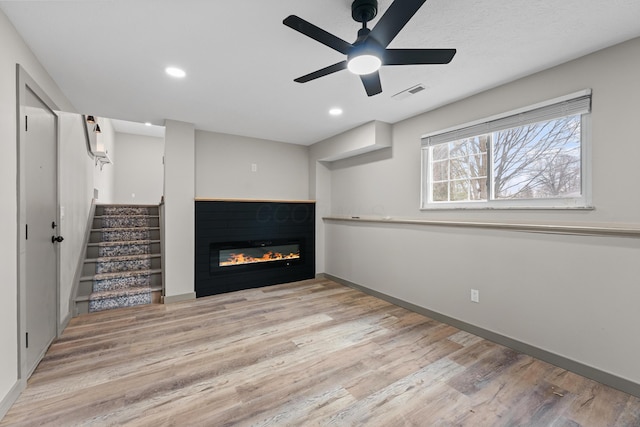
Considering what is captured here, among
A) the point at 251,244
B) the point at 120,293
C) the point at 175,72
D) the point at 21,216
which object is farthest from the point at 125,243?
the point at 175,72

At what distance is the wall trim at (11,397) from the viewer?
1.62m

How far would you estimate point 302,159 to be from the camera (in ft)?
16.5

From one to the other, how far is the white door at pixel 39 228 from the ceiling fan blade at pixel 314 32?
1.96 m

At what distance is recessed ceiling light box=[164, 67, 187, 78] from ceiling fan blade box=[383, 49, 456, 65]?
176cm

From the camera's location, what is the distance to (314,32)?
1.43m

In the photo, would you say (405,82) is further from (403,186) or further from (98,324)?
(98,324)

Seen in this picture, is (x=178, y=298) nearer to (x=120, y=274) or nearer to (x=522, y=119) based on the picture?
(x=120, y=274)

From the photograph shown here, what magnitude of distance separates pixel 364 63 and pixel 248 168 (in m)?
3.26

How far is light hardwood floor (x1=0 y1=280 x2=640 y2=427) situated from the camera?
1650mm

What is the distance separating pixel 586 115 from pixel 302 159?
3.79 metres

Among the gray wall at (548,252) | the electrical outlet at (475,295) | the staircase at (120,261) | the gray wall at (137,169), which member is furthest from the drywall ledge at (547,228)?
the gray wall at (137,169)

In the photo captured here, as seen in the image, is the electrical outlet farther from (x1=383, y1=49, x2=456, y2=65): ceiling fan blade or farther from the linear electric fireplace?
the linear electric fireplace

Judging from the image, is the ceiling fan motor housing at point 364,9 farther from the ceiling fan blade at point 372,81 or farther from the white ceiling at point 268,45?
the ceiling fan blade at point 372,81

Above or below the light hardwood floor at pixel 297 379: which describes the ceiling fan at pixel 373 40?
above
